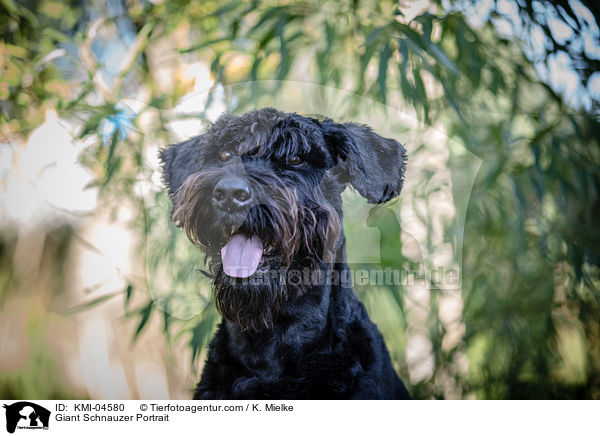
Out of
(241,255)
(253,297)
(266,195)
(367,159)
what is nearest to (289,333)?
(253,297)

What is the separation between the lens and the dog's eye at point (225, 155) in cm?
100

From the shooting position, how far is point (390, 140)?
1187 mm

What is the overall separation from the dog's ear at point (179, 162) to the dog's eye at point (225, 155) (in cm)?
8

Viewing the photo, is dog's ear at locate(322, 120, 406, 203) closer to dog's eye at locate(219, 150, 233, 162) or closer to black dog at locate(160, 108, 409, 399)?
black dog at locate(160, 108, 409, 399)

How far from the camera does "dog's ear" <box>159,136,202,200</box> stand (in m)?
1.08

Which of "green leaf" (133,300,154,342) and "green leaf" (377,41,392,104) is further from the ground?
"green leaf" (377,41,392,104)

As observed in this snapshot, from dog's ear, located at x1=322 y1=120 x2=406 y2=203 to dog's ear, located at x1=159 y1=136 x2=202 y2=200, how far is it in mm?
345

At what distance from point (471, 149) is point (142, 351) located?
1.21 m

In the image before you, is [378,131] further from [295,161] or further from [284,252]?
[284,252]

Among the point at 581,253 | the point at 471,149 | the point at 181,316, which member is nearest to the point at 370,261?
the point at 471,149
